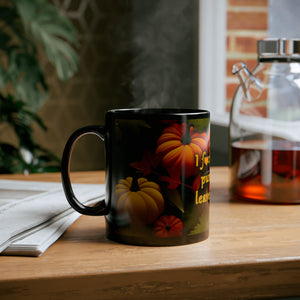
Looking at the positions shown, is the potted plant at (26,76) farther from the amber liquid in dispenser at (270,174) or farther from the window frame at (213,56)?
the amber liquid in dispenser at (270,174)

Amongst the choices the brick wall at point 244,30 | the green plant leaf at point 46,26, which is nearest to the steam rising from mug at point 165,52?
the brick wall at point 244,30

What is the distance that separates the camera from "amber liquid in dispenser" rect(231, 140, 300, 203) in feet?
2.20

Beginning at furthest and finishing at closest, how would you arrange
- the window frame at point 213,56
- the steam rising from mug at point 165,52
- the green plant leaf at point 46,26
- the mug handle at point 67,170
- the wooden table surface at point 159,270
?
1. the steam rising from mug at point 165,52
2. the window frame at point 213,56
3. the green plant leaf at point 46,26
4. the mug handle at point 67,170
5. the wooden table surface at point 159,270

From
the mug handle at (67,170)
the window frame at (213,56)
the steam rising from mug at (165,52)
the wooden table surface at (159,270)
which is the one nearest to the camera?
the wooden table surface at (159,270)


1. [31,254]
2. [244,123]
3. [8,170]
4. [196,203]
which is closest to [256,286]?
[196,203]

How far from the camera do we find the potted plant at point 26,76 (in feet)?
4.79

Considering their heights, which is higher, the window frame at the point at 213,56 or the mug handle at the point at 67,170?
the window frame at the point at 213,56

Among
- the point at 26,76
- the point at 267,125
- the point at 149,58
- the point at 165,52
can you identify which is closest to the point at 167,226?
the point at 267,125

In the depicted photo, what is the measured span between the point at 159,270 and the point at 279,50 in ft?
1.32

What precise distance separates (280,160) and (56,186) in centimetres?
34

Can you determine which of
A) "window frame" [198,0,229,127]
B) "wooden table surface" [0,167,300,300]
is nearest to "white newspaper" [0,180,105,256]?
"wooden table surface" [0,167,300,300]

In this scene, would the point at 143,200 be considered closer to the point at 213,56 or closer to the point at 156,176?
the point at 156,176

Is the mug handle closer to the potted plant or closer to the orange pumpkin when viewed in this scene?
the orange pumpkin

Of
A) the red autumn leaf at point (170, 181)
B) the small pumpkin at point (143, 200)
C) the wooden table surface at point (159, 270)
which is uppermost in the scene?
the red autumn leaf at point (170, 181)
